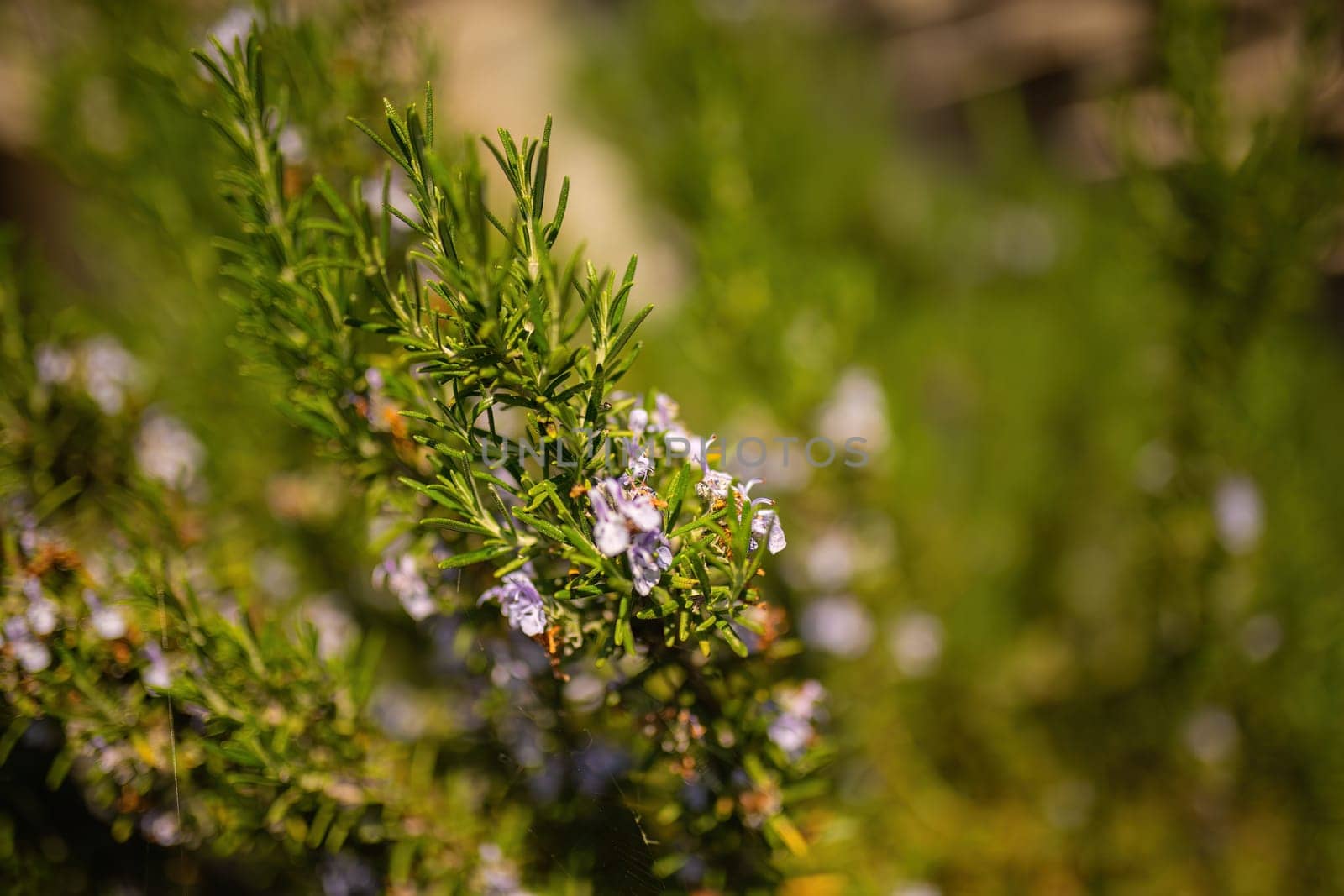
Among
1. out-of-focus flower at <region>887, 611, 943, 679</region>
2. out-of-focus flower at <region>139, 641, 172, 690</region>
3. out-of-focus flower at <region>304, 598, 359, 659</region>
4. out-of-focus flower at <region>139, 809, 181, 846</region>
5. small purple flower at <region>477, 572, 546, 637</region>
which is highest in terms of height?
out-of-focus flower at <region>887, 611, 943, 679</region>

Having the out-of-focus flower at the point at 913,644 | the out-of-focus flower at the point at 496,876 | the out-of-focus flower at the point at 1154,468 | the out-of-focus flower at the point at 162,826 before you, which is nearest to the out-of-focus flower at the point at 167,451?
the out-of-focus flower at the point at 162,826

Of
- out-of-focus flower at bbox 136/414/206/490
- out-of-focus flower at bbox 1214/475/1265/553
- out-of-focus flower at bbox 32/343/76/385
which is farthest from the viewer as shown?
out-of-focus flower at bbox 1214/475/1265/553

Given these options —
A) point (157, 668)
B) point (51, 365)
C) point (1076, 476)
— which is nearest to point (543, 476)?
point (157, 668)

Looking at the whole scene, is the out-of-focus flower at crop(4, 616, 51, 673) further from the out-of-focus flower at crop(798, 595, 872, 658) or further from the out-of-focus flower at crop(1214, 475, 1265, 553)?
the out-of-focus flower at crop(1214, 475, 1265, 553)

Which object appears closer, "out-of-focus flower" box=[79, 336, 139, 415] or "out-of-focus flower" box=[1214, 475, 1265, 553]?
"out-of-focus flower" box=[79, 336, 139, 415]

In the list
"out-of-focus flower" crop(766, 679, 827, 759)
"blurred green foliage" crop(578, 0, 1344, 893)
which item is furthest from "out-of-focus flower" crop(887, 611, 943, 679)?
"out-of-focus flower" crop(766, 679, 827, 759)

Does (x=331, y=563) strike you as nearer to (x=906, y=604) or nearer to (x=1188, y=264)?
(x=906, y=604)

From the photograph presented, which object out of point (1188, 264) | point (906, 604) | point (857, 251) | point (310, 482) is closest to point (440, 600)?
point (310, 482)
